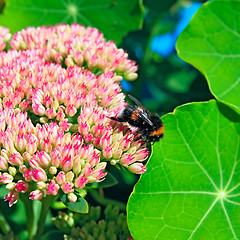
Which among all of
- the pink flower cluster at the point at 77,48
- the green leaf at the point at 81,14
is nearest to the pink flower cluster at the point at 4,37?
the pink flower cluster at the point at 77,48

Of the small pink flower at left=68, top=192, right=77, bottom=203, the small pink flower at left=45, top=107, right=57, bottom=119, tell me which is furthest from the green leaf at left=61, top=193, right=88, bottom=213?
the small pink flower at left=45, top=107, right=57, bottom=119

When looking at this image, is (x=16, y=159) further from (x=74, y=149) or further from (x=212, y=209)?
(x=212, y=209)

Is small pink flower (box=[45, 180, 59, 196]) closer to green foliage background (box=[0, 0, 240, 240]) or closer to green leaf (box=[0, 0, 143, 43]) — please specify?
green foliage background (box=[0, 0, 240, 240])

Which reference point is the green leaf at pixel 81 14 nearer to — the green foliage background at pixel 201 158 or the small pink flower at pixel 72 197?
the green foliage background at pixel 201 158

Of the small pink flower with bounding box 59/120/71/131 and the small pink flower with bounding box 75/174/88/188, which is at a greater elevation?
the small pink flower with bounding box 59/120/71/131

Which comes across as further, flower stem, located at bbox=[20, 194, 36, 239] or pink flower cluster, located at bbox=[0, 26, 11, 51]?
pink flower cluster, located at bbox=[0, 26, 11, 51]

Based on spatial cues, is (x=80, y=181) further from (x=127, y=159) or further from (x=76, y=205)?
(x=127, y=159)

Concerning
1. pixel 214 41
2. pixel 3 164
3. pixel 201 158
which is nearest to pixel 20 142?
pixel 3 164

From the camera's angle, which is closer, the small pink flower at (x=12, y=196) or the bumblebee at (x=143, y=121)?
the small pink flower at (x=12, y=196)
